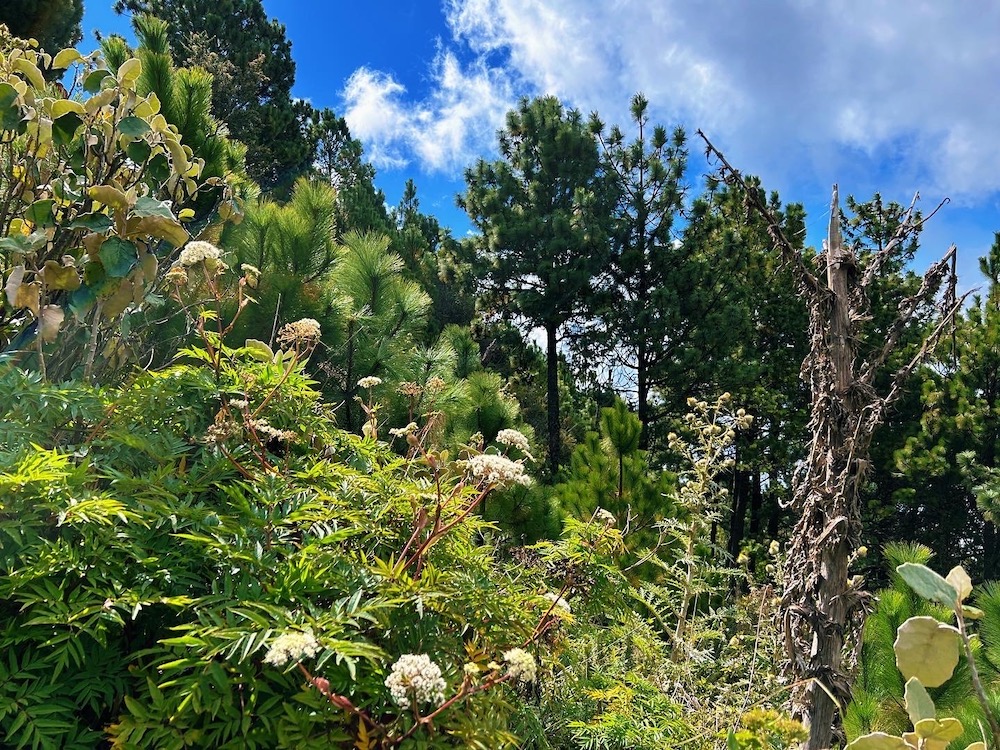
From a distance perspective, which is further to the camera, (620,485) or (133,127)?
Answer: (620,485)

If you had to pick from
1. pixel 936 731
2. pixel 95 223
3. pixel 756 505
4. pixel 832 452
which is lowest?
pixel 936 731

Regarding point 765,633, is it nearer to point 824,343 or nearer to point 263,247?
point 824,343

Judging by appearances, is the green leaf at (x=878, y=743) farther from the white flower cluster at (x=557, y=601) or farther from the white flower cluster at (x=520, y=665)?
the white flower cluster at (x=557, y=601)

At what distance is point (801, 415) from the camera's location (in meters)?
11.2

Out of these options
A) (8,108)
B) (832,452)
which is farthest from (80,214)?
(832,452)

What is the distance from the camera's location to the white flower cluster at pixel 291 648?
0.80m

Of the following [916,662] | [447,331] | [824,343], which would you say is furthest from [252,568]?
[447,331]

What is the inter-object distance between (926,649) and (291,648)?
2.41ft

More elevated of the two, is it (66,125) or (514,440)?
(66,125)

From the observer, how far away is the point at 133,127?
1.57 meters

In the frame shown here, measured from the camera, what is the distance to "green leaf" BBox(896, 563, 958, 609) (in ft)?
1.57

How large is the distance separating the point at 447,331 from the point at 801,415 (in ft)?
26.4

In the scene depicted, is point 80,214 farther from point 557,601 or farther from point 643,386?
point 643,386

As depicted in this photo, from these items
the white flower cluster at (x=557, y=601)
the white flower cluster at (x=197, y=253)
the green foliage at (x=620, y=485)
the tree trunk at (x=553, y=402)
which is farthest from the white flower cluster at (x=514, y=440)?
the tree trunk at (x=553, y=402)
